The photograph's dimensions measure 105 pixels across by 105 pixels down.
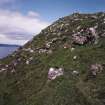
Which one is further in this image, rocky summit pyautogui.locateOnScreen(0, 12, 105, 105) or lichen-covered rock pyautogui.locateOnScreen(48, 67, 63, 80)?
lichen-covered rock pyautogui.locateOnScreen(48, 67, 63, 80)

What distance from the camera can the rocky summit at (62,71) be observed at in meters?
40.4

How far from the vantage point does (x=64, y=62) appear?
4919cm

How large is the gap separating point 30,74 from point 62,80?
9113mm

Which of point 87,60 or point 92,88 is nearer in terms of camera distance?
point 92,88

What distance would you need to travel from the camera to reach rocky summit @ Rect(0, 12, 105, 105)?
40.4m

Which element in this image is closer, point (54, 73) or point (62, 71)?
point (62, 71)

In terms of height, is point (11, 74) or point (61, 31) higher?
point (61, 31)

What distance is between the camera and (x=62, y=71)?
45812 millimetres

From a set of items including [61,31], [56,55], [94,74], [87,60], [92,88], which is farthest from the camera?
[61,31]

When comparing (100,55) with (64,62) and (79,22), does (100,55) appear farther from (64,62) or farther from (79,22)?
(79,22)

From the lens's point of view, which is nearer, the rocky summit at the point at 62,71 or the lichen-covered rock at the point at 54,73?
the rocky summit at the point at 62,71

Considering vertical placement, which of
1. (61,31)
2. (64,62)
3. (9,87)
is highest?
(61,31)

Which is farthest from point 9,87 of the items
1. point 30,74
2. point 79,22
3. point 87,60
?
point 79,22

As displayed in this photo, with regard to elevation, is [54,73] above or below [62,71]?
below
